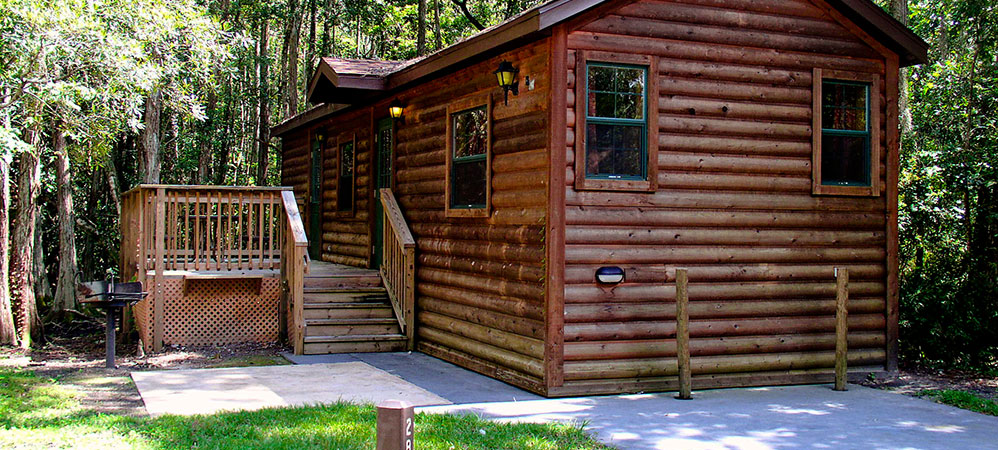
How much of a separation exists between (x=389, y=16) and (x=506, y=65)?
812 inches

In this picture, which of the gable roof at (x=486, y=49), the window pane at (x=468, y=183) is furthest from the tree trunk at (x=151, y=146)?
the window pane at (x=468, y=183)

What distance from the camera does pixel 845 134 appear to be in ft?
29.2

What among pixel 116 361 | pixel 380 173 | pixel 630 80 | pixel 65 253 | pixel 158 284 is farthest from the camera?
pixel 65 253

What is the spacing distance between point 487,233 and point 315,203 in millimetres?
7555

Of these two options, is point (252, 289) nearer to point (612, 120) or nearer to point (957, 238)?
point (612, 120)

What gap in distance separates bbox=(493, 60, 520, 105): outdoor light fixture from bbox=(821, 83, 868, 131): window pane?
316cm

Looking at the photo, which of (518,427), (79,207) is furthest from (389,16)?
(518,427)

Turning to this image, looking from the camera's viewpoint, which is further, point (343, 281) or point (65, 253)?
point (65, 253)

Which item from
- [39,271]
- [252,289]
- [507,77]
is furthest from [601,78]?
[39,271]

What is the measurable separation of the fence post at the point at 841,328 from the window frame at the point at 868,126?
38.5 inches

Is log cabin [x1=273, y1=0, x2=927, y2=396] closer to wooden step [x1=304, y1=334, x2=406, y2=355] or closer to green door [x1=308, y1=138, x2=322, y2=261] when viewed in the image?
wooden step [x1=304, y1=334, x2=406, y2=355]

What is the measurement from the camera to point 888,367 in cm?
898

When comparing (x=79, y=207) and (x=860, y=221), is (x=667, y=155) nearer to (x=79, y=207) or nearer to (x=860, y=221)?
(x=860, y=221)

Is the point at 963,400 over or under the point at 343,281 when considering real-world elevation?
under
